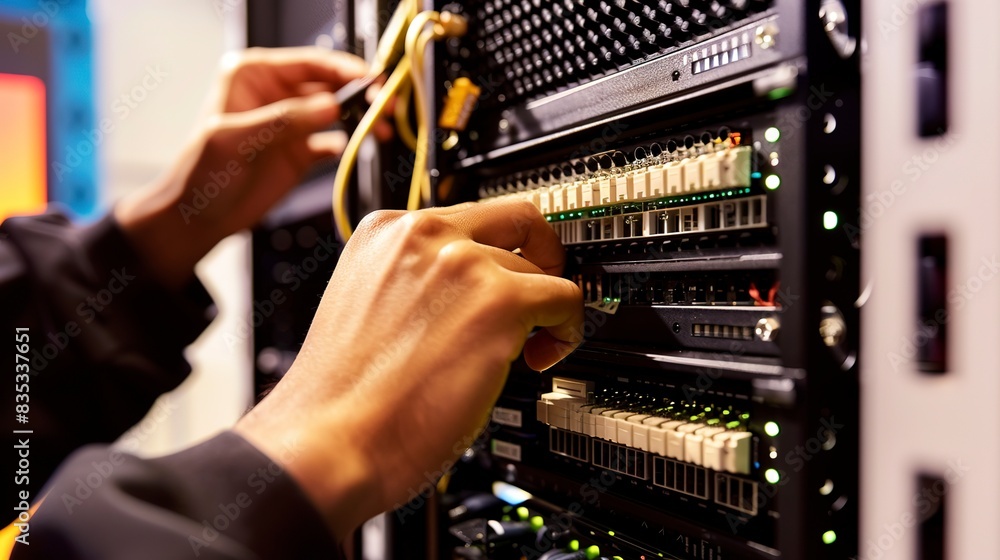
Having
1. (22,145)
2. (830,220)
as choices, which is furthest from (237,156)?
(22,145)

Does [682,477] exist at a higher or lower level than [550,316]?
lower

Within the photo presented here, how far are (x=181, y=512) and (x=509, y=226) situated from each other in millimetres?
291

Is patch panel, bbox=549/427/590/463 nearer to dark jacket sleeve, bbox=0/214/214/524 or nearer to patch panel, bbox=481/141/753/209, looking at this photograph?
patch panel, bbox=481/141/753/209

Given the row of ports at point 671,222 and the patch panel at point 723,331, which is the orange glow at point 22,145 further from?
the patch panel at point 723,331

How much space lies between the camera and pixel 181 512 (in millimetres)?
348

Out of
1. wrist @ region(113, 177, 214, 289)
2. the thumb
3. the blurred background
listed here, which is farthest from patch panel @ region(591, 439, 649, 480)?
the blurred background

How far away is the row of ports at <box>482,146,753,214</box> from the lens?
1.25ft

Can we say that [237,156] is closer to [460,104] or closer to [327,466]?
[460,104]

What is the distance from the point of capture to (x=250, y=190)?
96 cm

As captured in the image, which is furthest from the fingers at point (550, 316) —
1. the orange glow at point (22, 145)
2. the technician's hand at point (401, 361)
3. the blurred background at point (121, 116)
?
the orange glow at point (22, 145)

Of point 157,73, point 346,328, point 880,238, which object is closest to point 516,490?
point 346,328

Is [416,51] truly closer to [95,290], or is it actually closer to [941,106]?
[941,106]

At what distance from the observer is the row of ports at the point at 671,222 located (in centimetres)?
39

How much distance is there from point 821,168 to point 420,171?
17.5 inches
